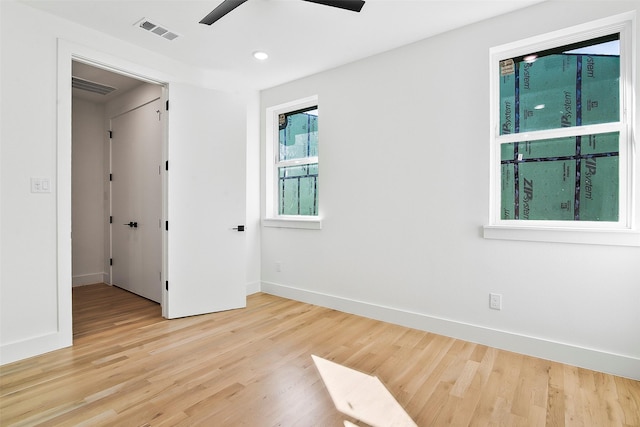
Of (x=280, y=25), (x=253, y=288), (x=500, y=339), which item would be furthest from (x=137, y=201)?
(x=500, y=339)

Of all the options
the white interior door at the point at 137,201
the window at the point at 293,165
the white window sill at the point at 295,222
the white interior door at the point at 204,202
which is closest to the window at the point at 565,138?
the white window sill at the point at 295,222

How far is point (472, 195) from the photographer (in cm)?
267

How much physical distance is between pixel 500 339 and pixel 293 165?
2.89 metres

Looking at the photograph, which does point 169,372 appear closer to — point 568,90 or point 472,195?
point 472,195

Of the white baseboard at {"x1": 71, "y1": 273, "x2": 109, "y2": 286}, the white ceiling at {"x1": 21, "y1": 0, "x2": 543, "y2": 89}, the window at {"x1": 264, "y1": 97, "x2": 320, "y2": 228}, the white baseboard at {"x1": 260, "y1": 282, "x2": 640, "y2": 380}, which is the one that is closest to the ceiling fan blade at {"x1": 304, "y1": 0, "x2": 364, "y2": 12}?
the white ceiling at {"x1": 21, "y1": 0, "x2": 543, "y2": 89}

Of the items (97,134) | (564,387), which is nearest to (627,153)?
(564,387)

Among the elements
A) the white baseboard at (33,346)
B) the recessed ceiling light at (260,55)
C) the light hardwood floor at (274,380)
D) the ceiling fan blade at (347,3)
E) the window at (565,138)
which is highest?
the recessed ceiling light at (260,55)

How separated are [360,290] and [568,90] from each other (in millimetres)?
2478

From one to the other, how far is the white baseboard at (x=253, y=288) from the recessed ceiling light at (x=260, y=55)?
272 centimetres

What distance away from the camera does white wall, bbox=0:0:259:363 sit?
2309mm

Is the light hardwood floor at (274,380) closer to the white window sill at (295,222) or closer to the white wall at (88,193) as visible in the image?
the white window sill at (295,222)

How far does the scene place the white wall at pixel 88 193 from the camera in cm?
449

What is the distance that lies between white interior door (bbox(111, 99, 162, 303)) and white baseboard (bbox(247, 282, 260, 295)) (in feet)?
3.43

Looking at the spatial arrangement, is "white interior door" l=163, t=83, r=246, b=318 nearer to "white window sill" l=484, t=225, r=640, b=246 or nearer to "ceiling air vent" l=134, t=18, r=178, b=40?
"ceiling air vent" l=134, t=18, r=178, b=40
